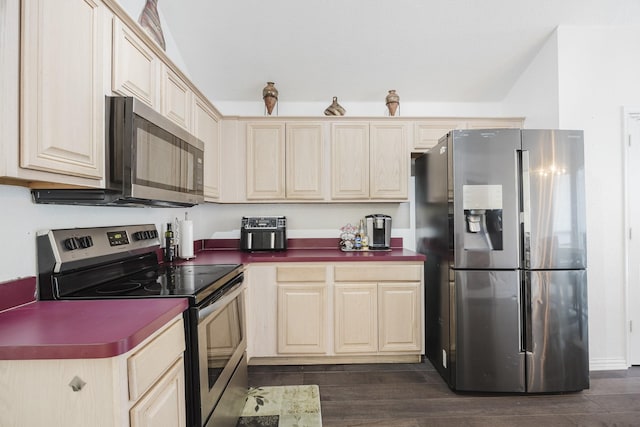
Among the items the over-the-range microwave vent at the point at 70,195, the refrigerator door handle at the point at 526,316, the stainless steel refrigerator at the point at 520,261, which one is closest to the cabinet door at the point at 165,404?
the over-the-range microwave vent at the point at 70,195

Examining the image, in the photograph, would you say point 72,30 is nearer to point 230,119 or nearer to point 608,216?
point 230,119

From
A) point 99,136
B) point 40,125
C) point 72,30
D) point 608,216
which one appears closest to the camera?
point 40,125

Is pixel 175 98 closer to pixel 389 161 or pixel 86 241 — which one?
pixel 86 241

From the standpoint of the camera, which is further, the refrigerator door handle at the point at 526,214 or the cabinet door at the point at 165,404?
the refrigerator door handle at the point at 526,214

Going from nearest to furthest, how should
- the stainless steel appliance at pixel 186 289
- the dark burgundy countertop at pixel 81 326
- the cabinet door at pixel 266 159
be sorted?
the dark burgundy countertop at pixel 81 326 < the stainless steel appliance at pixel 186 289 < the cabinet door at pixel 266 159

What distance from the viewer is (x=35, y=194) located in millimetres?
1305

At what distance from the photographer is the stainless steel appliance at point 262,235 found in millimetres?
2916

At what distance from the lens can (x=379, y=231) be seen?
9.64ft

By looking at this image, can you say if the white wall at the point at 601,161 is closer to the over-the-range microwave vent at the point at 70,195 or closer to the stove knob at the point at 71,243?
the over-the-range microwave vent at the point at 70,195

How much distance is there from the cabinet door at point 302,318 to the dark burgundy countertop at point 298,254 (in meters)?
0.24

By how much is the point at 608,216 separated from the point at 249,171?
117 inches

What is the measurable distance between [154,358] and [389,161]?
2.41 m

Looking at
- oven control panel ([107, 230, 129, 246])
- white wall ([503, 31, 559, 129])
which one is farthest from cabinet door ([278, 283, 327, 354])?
white wall ([503, 31, 559, 129])

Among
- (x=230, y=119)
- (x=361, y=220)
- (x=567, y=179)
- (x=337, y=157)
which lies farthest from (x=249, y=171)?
(x=567, y=179)
